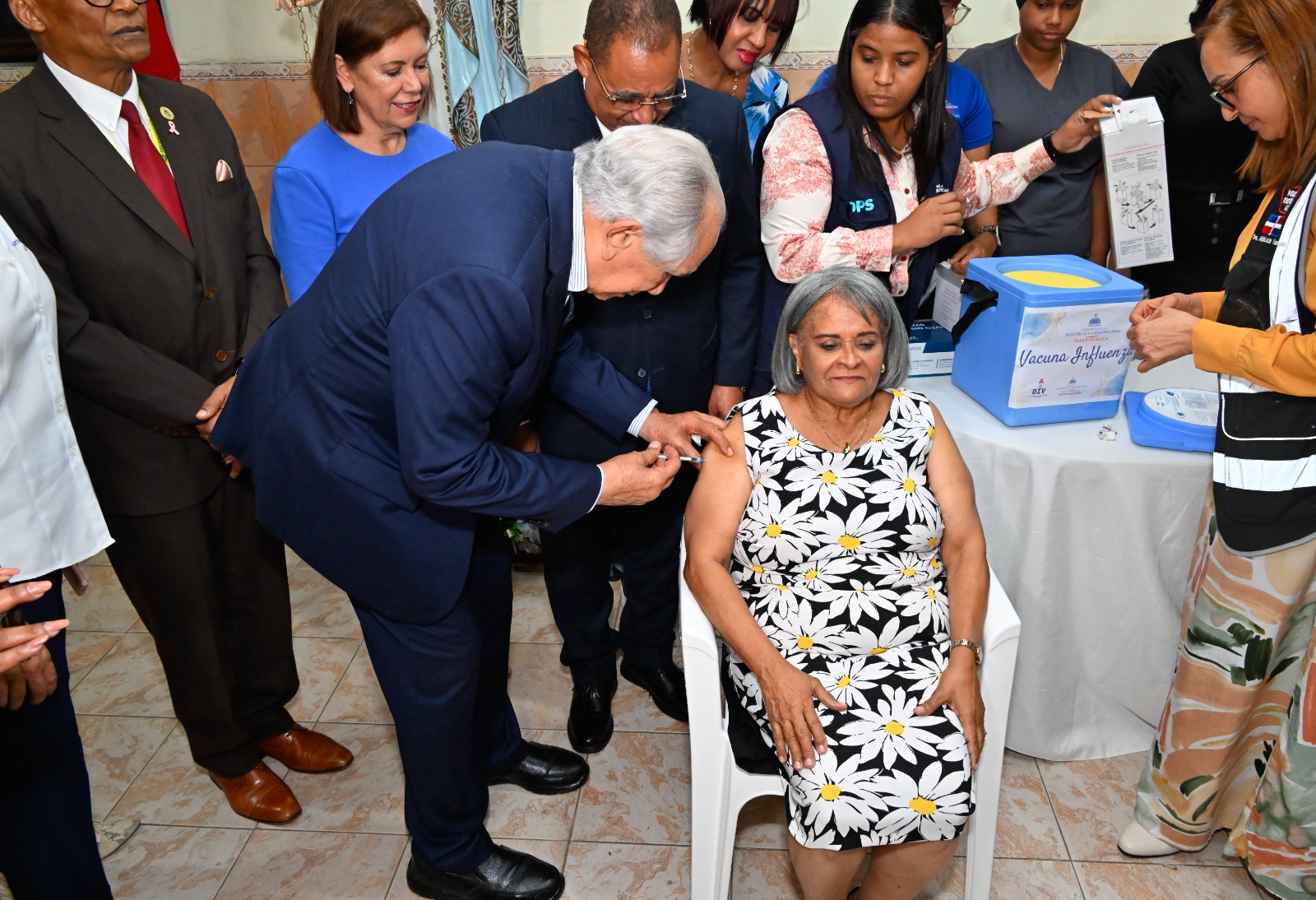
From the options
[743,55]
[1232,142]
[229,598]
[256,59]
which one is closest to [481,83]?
[743,55]

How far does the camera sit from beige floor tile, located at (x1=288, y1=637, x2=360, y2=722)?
273 cm

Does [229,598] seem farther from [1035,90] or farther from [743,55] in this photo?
[1035,90]

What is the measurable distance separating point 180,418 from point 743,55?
1.64 meters

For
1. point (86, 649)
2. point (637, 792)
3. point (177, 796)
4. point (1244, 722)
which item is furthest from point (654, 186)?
point (86, 649)

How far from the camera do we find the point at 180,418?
1948 mm

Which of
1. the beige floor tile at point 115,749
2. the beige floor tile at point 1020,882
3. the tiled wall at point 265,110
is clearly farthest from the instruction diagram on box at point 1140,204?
the tiled wall at point 265,110

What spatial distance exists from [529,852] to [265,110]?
11.2 ft

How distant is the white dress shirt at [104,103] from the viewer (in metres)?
1.85

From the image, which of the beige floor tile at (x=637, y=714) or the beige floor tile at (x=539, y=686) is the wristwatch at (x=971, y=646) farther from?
the beige floor tile at (x=539, y=686)

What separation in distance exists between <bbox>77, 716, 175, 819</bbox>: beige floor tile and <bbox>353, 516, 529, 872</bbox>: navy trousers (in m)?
0.94

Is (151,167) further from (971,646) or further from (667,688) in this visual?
(971,646)

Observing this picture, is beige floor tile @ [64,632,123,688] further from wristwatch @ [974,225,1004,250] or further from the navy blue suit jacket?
wristwatch @ [974,225,1004,250]

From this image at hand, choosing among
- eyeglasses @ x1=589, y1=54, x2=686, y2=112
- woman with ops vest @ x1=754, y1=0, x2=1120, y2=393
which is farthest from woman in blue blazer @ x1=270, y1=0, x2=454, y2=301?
woman with ops vest @ x1=754, y1=0, x2=1120, y2=393

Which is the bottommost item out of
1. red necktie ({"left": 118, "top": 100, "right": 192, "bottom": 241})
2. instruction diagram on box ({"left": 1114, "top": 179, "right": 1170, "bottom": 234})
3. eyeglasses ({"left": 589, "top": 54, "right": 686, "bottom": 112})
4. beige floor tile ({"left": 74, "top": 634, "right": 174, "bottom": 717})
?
beige floor tile ({"left": 74, "top": 634, "right": 174, "bottom": 717})
